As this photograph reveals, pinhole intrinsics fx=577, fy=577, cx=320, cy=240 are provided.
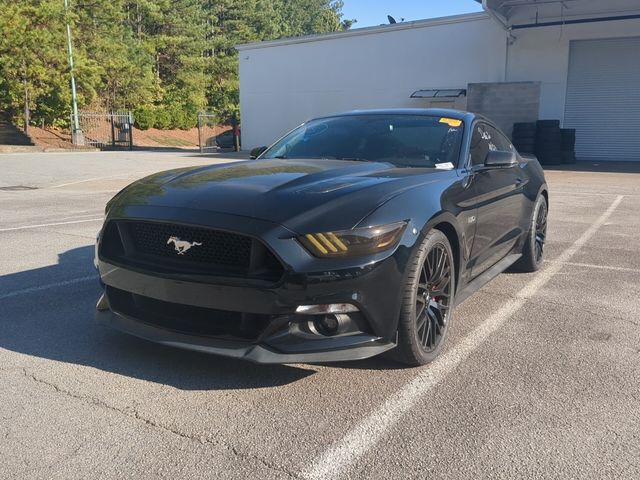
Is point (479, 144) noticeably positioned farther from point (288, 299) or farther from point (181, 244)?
point (181, 244)

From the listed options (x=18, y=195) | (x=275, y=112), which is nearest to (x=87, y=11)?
(x=275, y=112)

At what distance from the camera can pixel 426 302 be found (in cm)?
338

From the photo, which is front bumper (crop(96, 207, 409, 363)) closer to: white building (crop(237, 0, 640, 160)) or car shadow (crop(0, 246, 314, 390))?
car shadow (crop(0, 246, 314, 390))

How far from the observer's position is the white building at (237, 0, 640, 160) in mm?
A: 21703

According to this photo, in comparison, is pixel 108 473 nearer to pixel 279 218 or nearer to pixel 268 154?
pixel 279 218

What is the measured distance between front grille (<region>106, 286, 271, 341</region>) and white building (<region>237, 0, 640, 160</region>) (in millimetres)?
20949

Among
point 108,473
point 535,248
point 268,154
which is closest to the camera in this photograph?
point 108,473

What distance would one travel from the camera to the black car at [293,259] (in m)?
2.83

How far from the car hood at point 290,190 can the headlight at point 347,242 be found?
5 centimetres

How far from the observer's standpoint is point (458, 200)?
3758 millimetres

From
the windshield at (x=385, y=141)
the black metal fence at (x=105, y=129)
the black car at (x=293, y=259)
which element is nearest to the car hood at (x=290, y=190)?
the black car at (x=293, y=259)

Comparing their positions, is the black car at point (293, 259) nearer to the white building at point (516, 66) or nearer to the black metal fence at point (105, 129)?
the white building at point (516, 66)

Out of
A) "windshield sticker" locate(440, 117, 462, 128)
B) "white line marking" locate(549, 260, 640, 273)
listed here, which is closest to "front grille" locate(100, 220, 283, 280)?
"windshield sticker" locate(440, 117, 462, 128)

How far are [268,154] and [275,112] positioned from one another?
25922mm
